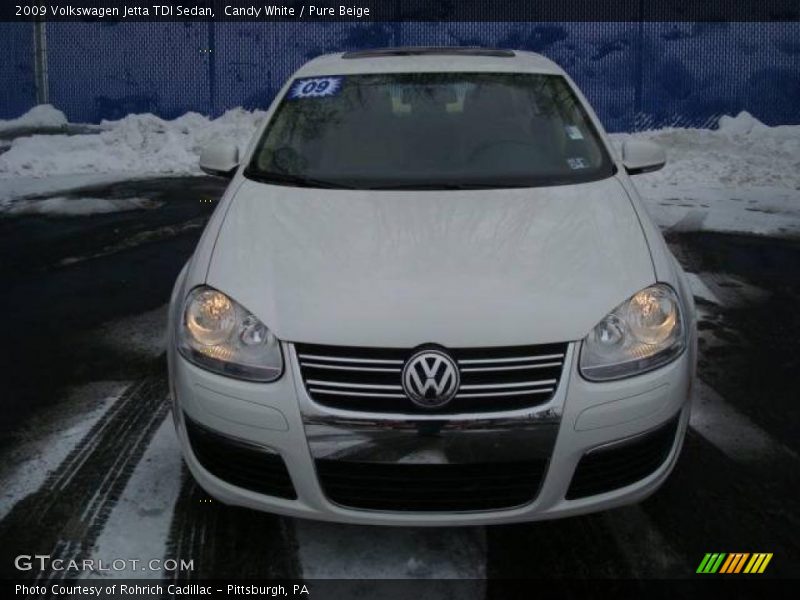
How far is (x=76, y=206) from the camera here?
10383 millimetres

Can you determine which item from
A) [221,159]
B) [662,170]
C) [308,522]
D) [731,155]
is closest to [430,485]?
[308,522]

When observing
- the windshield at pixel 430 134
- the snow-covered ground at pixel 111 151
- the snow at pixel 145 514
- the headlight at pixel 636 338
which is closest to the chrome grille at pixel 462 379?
the headlight at pixel 636 338

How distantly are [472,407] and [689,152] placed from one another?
39.0 ft

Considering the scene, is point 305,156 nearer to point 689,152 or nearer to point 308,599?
point 308,599

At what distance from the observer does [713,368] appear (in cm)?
516

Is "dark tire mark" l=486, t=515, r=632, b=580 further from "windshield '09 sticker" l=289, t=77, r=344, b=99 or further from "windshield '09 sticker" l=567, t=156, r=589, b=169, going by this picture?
"windshield '09 sticker" l=289, t=77, r=344, b=99

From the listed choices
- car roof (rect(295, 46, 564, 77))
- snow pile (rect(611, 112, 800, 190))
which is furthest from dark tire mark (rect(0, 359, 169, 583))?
snow pile (rect(611, 112, 800, 190))

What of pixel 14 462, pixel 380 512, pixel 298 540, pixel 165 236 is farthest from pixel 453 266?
pixel 165 236

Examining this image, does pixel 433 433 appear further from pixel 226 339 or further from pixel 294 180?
pixel 294 180

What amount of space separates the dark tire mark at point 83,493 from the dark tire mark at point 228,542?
0.30 meters

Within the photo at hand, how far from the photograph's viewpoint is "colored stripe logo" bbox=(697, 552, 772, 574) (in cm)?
320

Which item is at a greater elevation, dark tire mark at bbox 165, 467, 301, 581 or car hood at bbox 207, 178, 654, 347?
car hood at bbox 207, 178, 654, 347

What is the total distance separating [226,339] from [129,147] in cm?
1173

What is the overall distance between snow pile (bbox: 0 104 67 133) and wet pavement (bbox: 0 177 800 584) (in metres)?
9.79
